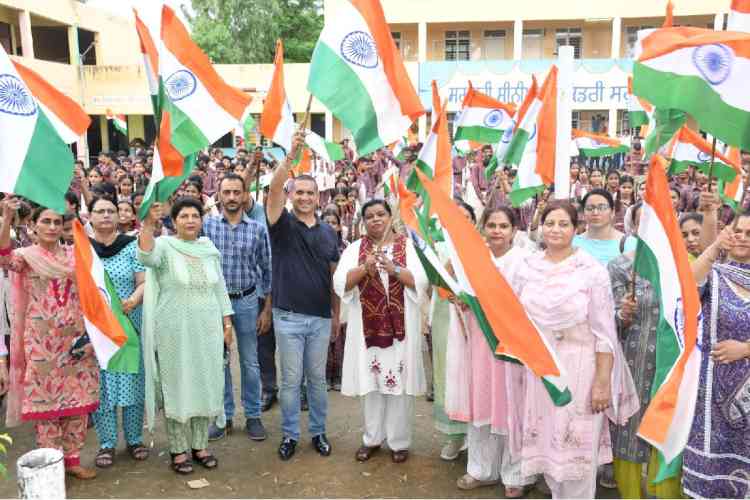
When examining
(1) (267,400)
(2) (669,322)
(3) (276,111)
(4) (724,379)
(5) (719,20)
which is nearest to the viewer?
(2) (669,322)

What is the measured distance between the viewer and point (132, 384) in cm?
415

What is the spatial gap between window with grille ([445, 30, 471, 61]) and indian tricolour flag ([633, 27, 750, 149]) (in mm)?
24912

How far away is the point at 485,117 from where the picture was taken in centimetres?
678

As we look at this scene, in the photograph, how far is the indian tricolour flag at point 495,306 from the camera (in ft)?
9.38

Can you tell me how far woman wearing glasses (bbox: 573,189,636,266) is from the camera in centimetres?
408

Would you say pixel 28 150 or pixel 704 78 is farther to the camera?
pixel 28 150

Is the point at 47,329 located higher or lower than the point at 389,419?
higher

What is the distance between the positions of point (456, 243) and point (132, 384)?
94.4 inches

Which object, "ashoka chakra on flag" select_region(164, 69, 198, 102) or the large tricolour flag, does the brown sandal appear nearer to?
the large tricolour flag

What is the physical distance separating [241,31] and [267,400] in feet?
93.4

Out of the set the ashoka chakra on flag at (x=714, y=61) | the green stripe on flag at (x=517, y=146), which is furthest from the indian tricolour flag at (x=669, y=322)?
the green stripe on flag at (x=517, y=146)

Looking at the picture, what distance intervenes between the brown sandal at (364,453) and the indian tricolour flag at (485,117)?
12.2 ft

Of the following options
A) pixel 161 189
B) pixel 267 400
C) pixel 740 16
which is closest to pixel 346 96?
pixel 161 189

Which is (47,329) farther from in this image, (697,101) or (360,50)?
(697,101)
